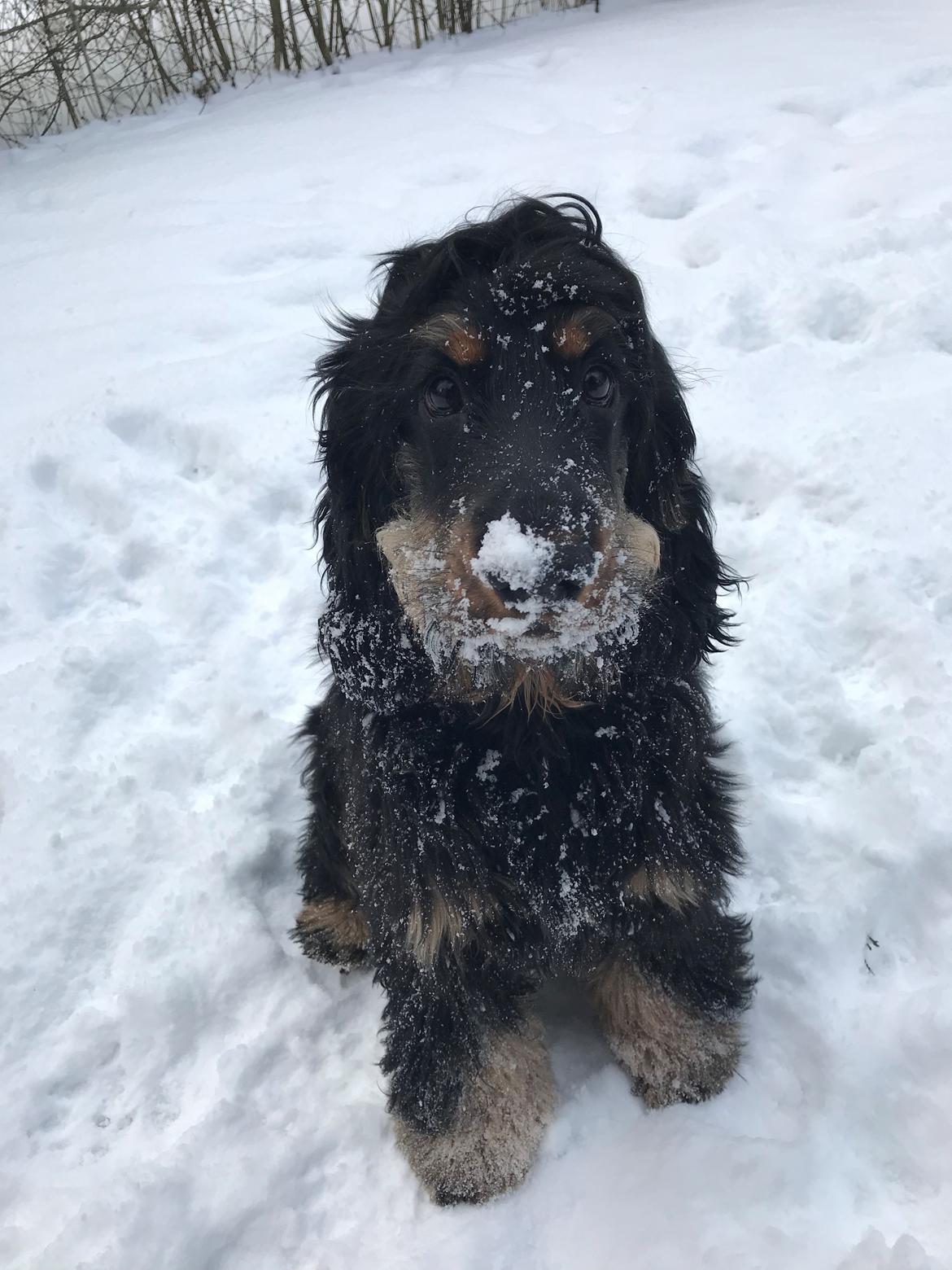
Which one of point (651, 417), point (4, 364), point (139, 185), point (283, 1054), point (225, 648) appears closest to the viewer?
point (651, 417)

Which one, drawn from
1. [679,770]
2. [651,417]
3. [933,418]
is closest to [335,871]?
[679,770]

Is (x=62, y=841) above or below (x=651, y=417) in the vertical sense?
below

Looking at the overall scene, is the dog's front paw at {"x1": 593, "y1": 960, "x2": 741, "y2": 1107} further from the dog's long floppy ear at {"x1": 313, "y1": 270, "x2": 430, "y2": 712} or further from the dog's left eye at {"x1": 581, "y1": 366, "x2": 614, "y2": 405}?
the dog's left eye at {"x1": 581, "y1": 366, "x2": 614, "y2": 405}

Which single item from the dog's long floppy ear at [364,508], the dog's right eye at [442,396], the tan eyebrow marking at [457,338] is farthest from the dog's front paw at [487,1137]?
the tan eyebrow marking at [457,338]

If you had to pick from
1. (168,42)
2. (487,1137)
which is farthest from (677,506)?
(168,42)

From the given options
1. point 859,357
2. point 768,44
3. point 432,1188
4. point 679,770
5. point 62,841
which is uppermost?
point 768,44

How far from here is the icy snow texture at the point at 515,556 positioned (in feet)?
5.27

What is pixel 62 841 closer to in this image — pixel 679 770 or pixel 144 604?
pixel 144 604

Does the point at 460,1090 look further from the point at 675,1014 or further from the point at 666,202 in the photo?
the point at 666,202

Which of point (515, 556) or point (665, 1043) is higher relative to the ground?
point (515, 556)

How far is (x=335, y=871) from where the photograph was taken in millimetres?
2730

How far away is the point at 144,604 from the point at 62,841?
1163mm

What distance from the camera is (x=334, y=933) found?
2.78 m

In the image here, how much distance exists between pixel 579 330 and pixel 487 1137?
2.06 metres
